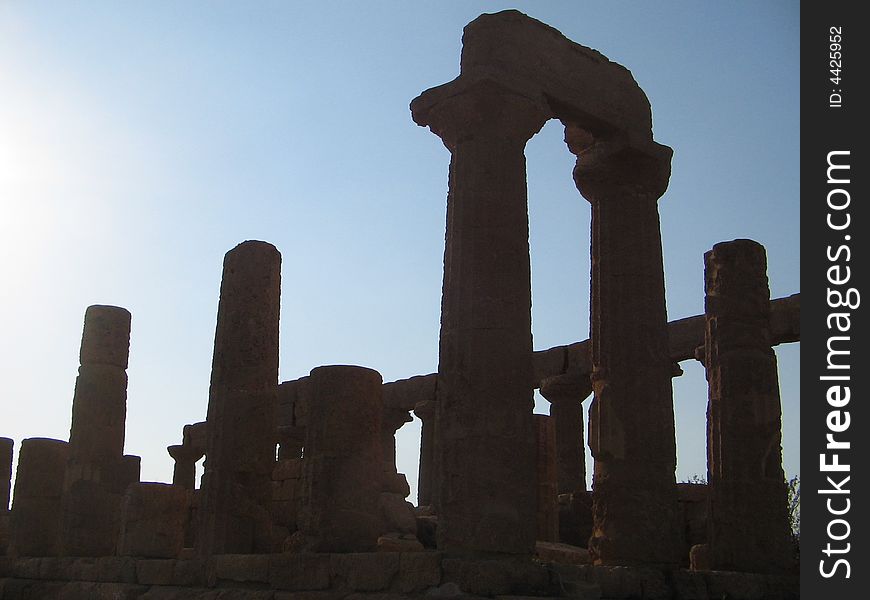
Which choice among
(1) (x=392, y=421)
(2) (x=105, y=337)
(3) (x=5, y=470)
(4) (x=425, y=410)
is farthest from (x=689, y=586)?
(3) (x=5, y=470)

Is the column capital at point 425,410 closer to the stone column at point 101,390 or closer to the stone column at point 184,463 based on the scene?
the stone column at point 101,390

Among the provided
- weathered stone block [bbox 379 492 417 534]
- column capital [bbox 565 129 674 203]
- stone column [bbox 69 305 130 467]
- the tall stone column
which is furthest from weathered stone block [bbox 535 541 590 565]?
stone column [bbox 69 305 130 467]

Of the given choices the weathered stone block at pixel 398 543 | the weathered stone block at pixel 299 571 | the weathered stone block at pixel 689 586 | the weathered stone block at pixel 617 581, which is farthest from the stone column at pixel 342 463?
the weathered stone block at pixel 689 586

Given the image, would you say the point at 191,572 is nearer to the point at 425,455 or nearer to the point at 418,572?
the point at 418,572

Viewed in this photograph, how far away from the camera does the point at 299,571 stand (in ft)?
43.8

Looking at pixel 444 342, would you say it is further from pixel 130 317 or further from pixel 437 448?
pixel 130 317

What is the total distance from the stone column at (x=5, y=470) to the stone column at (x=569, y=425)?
1247cm

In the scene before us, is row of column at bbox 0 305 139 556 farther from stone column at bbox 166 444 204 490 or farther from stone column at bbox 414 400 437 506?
stone column at bbox 166 444 204 490

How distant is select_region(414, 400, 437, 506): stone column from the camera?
88.5 feet

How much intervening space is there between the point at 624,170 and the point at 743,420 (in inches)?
148

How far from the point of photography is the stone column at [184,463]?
108ft

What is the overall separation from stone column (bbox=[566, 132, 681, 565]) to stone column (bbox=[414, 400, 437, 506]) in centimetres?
1165

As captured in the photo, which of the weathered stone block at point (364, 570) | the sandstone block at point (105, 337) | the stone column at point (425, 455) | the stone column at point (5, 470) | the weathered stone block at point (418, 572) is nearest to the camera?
the weathered stone block at point (418, 572)
